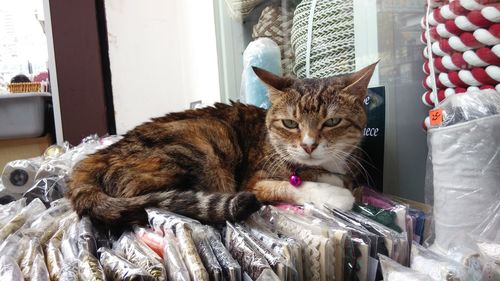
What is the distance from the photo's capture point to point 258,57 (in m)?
1.55

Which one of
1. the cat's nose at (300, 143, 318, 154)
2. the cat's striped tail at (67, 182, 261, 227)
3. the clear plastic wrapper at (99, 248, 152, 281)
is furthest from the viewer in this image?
the cat's nose at (300, 143, 318, 154)

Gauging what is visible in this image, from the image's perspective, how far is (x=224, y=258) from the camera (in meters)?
0.56

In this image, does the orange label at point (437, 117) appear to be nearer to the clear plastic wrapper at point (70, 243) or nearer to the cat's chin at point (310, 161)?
the cat's chin at point (310, 161)

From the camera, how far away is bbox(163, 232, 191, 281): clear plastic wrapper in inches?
20.2

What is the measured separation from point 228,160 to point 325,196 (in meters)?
0.32

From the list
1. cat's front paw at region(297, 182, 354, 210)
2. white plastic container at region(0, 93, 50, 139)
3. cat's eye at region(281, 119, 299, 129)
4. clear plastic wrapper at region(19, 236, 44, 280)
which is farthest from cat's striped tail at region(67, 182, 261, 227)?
white plastic container at region(0, 93, 50, 139)

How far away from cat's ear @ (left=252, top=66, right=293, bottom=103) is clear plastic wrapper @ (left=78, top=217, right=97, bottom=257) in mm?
579

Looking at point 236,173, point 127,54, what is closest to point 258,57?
point 236,173

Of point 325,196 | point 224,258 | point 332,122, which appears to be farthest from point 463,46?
point 224,258

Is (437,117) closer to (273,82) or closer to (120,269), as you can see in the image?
(273,82)

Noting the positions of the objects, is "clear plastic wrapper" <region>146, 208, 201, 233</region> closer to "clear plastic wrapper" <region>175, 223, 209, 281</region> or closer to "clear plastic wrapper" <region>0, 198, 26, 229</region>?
"clear plastic wrapper" <region>175, 223, 209, 281</region>

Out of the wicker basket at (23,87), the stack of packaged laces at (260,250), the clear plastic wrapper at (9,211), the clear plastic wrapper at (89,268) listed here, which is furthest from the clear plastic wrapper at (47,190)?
the wicker basket at (23,87)

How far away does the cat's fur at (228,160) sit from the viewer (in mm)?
793

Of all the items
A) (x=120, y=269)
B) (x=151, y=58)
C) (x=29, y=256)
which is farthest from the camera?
(x=151, y=58)
